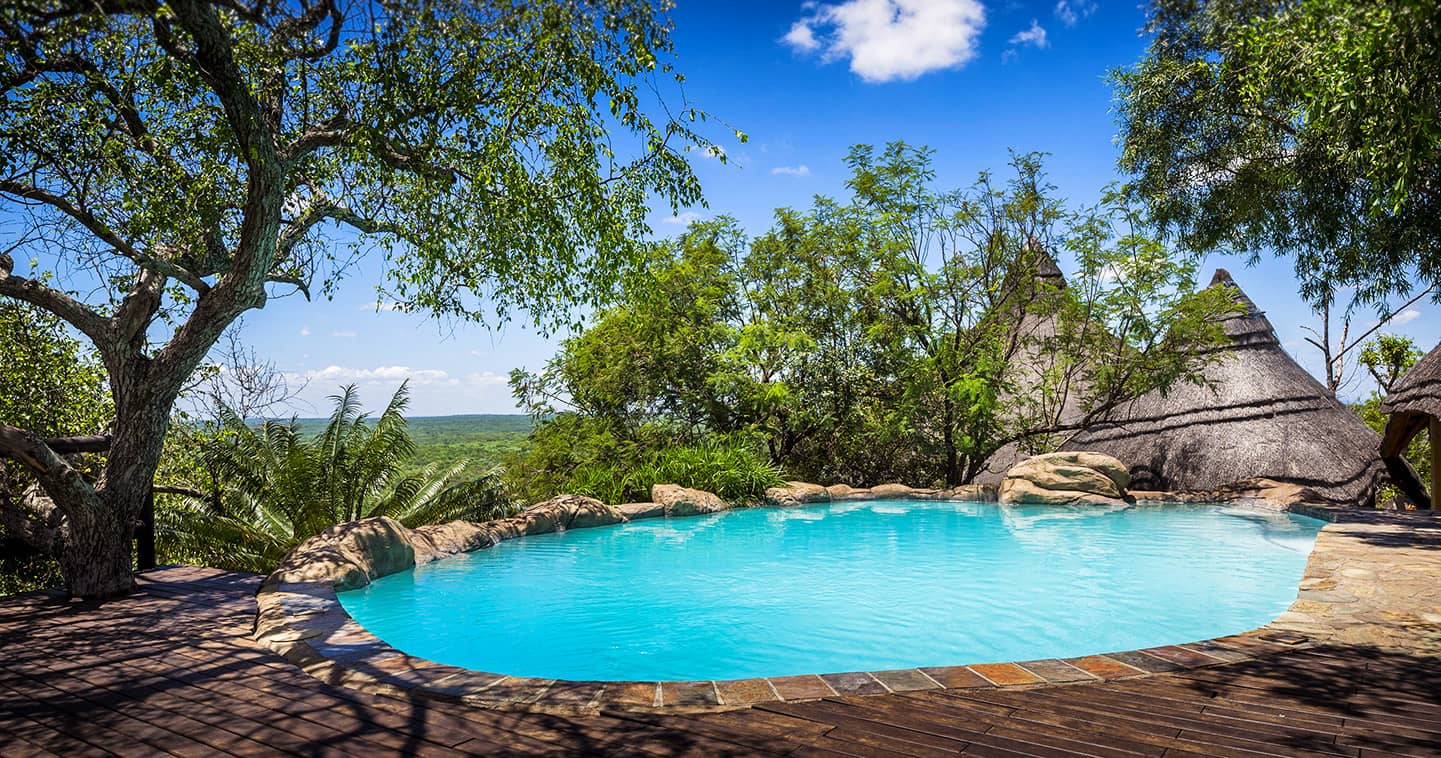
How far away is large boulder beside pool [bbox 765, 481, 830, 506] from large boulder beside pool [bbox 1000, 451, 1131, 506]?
2977 millimetres

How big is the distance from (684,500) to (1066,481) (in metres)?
6.20

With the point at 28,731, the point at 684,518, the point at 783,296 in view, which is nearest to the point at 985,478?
the point at 783,296

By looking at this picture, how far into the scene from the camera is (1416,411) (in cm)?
1135

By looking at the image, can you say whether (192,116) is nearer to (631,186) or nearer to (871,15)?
(631,186)

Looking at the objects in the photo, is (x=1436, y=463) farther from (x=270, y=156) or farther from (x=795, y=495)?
(x=270, y=156)

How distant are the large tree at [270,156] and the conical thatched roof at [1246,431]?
11445mm

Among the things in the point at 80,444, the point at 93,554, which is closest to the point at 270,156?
the point at 80,444

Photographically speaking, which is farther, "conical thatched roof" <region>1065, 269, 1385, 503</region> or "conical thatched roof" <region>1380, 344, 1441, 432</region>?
"conical thatched roof" <region>1065, 269, 1385, 503</region>

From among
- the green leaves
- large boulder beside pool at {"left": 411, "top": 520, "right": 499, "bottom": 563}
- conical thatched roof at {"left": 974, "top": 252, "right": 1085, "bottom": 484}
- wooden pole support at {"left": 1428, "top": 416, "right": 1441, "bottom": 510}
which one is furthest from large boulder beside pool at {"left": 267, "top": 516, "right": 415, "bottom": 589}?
wooden pole support at {"left": 1428, "top": 416, "right": 1441, "bottom": 510}

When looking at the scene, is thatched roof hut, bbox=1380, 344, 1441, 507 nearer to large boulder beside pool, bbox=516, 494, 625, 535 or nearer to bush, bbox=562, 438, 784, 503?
bush, bbox=562, 438, 784, 503

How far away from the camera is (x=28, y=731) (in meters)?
3.05

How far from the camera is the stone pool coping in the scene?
3.33 m

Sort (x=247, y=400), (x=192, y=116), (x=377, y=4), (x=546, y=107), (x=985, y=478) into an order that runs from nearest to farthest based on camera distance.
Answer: (x=377, y=4), (x=546, y=107), (x=192, y=116), (x=247, y=400), (x=985, y=478)

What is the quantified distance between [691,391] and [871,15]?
291 inches
